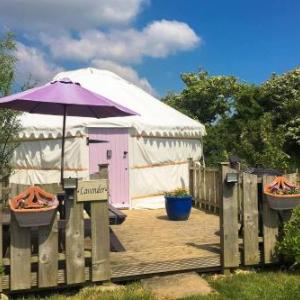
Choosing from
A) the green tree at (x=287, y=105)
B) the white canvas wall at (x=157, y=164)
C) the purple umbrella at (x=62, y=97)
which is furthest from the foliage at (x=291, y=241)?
the green tree at (x=287, y=105)

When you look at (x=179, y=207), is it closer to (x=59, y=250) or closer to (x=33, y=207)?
(x=59, y=250)

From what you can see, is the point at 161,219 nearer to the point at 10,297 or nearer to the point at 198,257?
the point at 198,257

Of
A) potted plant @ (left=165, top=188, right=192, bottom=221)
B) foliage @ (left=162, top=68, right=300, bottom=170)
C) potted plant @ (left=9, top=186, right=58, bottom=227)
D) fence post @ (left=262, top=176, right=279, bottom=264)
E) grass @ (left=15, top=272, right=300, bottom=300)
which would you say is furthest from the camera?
foliage @ (left=162, top=68, right=300, bottom=170)

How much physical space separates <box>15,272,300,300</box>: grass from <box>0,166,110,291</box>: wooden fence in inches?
7.8

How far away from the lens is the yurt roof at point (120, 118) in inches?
451

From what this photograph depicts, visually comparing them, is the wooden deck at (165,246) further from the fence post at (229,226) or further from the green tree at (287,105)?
the green tree at (287,105)

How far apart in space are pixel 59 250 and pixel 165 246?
1884 mm

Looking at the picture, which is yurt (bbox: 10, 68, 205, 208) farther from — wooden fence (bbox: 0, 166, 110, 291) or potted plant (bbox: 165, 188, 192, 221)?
wooden fence (bbox: 0, 166, 110, 291)

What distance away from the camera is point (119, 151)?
1162cm

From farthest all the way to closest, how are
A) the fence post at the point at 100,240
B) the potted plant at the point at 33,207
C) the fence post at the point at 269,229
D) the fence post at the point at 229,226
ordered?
the fence post at the point at 269,229
the fence post at the point at 229,226
the fence post at the point at 100,240
the potted plant at the point at 33,207

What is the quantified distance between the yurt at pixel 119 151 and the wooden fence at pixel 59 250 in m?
5.54

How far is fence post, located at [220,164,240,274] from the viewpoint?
19.2ft

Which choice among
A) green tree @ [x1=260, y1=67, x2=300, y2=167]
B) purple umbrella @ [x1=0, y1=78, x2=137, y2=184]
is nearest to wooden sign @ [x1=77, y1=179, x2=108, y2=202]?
purple umbrella @ [x1=0, y1=78, x2=137, y2=184]

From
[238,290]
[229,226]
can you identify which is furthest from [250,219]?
[238,290]
